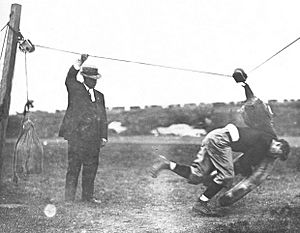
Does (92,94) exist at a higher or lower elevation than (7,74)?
lower

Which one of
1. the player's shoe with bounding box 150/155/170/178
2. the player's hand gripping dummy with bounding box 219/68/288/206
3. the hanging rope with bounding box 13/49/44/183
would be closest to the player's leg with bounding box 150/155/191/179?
the player's shoe with bounding box 150/155/170/178

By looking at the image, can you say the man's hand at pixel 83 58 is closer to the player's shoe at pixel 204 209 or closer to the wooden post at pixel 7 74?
the wooden post at pixel 7 74

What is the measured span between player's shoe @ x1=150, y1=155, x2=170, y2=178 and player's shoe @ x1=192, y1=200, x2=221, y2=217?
18.6 inches

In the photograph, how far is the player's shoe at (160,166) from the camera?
14.9 ft

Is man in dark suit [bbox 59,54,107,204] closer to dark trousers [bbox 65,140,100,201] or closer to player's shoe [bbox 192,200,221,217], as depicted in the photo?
dark trousers [bbox 65,140,100,201]

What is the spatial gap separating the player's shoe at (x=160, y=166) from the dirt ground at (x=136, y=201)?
3.0 inches

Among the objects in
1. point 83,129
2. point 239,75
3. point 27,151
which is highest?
point 239,75

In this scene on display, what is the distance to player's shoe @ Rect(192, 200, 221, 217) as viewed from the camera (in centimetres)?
428

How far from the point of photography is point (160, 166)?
4.59m

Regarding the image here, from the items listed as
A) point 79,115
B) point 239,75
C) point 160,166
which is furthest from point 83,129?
point 239,75

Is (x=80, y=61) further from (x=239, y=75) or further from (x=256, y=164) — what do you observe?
(x=256, y=164)

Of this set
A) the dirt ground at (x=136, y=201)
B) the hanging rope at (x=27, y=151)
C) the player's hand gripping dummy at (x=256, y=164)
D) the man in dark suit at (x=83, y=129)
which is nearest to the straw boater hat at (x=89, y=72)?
the man in dark suit at (x=83, y=129)

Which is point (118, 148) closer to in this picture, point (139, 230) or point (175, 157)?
point (175, 157)

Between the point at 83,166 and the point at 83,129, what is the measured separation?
1.23 ft
